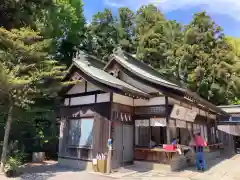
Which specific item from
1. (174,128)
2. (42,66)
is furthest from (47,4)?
(174,128)

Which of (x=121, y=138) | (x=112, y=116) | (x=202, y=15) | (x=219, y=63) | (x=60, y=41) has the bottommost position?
(x=121, y=138)

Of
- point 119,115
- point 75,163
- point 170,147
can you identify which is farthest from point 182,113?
point 75,163

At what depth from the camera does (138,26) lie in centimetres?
3641

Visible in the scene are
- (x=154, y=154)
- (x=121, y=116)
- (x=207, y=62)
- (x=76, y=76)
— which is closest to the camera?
(x=154, y=154)

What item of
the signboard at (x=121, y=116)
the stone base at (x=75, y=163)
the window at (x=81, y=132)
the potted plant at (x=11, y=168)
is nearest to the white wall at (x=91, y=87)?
the window at (x=81, y=132)

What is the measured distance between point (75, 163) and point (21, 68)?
18.1 feet

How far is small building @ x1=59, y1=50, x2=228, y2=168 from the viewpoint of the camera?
427 inches

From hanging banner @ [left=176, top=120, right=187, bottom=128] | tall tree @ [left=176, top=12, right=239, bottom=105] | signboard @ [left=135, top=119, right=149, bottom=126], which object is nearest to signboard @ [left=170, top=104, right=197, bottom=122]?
hanging banner @ [left=176, top=120, right=187, bottom=128]

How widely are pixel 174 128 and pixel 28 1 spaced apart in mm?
11975

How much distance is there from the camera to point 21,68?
9.70 m

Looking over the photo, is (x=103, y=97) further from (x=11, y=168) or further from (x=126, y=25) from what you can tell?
(x=126, y=25)

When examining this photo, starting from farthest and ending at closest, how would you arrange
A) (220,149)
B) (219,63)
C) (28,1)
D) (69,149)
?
(219,63) < (220,149) < (28,1) < (69,149)

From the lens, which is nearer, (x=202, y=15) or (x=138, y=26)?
(x=202, y=15)

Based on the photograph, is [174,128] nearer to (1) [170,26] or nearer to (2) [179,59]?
(2) [179,59]
